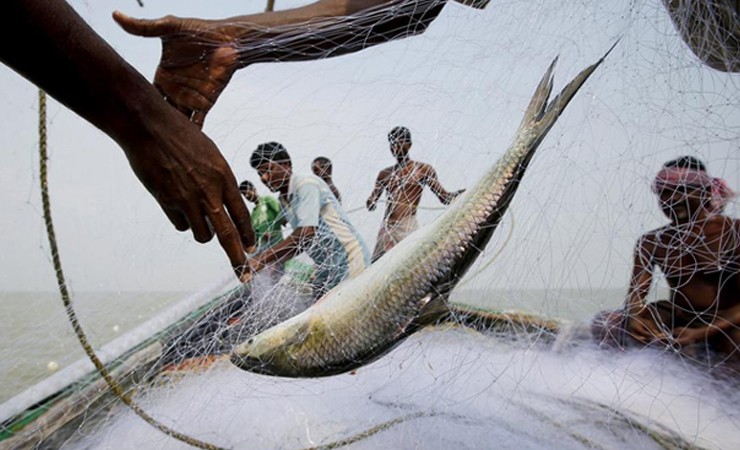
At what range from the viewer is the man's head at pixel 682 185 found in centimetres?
218

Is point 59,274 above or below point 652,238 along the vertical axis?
above

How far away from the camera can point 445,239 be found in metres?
1.84

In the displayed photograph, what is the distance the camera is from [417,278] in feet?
6.07

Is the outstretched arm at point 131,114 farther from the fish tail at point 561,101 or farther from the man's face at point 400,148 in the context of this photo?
the fish tail at point 561,101

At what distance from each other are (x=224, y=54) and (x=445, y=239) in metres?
1.13

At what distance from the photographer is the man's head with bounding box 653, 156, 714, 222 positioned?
218cm

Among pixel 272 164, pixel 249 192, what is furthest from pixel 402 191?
pixel 249 192

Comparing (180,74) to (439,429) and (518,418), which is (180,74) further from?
(518,418)

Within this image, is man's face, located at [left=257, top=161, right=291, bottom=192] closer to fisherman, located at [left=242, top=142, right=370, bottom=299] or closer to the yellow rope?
fisherman, located at [left=242, top=142, right=370, bottom=299]

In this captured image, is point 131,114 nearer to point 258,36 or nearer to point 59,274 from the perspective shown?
point 258,36

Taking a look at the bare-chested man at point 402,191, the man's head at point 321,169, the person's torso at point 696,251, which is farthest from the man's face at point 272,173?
the person's torso at point 696,251

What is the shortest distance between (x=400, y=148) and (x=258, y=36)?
745 millimetres

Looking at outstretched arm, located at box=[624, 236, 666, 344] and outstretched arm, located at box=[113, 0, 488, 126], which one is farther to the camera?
outstretched arm, located at box=[624, 236, 666, 344]

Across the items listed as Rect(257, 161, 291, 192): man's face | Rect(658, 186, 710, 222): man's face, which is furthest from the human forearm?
Rect(658, 186, 710, 222): man's face
